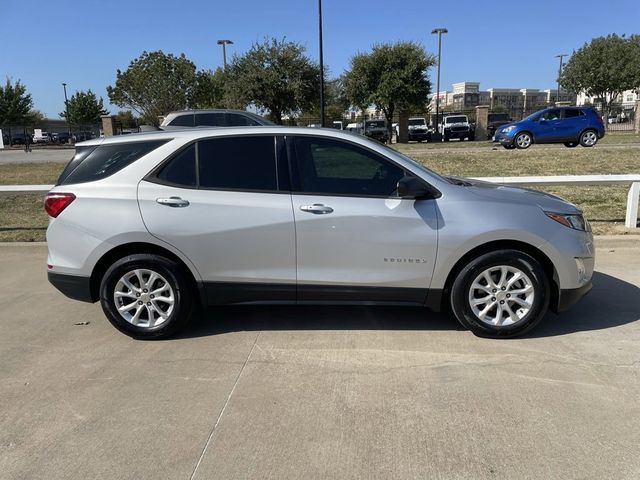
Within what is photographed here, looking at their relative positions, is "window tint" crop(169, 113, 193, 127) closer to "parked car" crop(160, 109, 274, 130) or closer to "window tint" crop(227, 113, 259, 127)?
"parked car" crop(160, 109, 274, 130)

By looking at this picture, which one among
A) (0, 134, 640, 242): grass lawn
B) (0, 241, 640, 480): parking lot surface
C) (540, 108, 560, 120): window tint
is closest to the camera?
(0, 241, 640, 480): parking lot surface

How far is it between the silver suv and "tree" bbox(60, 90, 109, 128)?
65030 millimetres


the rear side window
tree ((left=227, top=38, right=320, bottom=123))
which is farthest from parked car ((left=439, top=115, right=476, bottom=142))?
the rear side window

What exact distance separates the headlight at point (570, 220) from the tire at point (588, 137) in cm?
1667

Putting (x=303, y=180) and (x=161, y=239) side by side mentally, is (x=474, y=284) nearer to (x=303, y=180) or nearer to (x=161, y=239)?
(x=303, y=180)

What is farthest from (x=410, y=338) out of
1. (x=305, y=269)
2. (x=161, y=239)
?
(x=161, y=239)

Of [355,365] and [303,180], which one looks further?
[303,180]

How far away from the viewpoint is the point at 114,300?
4.38 meters

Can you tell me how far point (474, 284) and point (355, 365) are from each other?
3.87ft

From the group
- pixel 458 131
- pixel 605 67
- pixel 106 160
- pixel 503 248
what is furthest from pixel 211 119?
pixel 605 67

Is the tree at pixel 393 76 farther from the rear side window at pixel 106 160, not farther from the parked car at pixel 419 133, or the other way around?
the rear side window at pixel 106 160

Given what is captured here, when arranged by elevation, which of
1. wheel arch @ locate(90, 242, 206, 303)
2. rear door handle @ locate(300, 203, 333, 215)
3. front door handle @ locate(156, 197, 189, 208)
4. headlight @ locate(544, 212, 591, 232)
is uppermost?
front door handle @ locate(156, 197, 189, 208)

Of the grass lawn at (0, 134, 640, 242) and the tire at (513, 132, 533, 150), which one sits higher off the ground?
the tire at (513, 132, 533, 150)

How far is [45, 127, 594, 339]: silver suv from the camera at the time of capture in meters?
4.16
